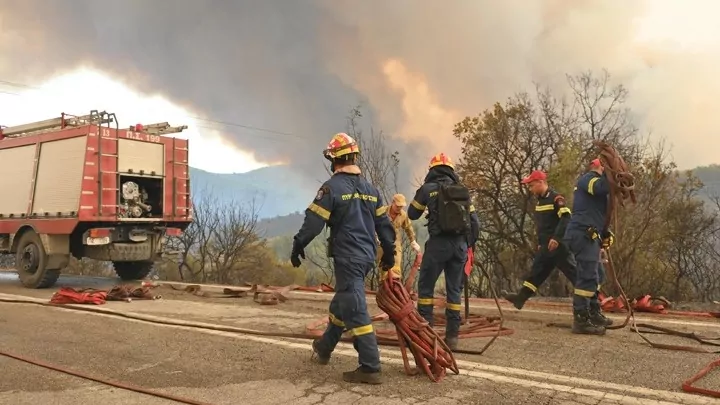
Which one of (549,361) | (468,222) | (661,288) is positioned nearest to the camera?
(549,361)

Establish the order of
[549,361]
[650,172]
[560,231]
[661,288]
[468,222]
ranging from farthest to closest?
[650,172] → [661,288] → [560,231] → [468,222] → [549,361]

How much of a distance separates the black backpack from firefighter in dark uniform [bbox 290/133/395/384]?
75 centimetres

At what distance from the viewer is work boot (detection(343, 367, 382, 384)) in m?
4.01

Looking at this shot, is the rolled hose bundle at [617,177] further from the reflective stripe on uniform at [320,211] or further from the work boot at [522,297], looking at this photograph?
the reflective stripe on uniform at [320,211]

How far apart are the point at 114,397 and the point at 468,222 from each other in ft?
10.6

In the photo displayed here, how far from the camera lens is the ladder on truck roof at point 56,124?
10.6 metres

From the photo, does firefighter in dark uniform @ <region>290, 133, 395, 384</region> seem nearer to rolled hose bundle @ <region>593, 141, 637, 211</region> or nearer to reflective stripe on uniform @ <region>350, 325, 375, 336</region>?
reflective stripe on uniform @ <region>350, 325, 375, 336</region>

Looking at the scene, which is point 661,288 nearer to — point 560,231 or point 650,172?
point 650,172

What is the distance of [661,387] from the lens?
396 centimetres

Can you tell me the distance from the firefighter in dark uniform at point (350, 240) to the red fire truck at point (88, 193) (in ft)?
22.9

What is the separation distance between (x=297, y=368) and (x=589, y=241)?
3.53 metres

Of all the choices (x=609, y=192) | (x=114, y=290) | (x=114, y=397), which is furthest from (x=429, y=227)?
(x=114, y=290)

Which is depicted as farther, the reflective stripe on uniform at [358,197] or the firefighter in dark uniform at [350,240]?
the reflective stripe on uniform at [358,197]

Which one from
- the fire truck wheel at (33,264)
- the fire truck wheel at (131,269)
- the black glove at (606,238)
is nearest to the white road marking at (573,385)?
the black glove at (606,238)
